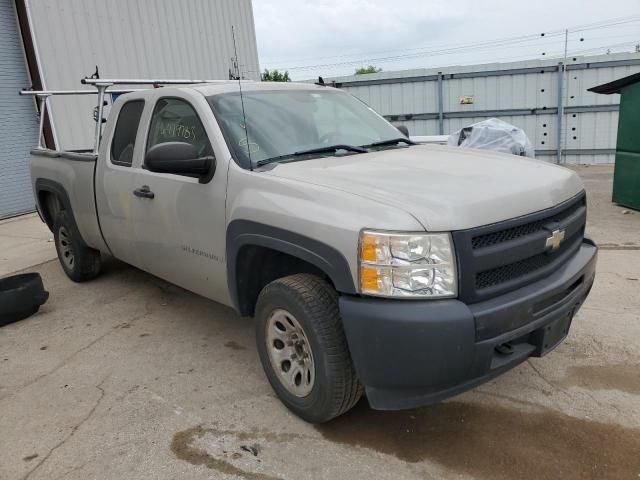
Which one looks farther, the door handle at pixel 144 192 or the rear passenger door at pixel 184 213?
the door handle at pixel 144 192

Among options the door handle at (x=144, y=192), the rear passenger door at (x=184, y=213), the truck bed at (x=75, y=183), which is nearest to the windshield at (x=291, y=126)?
the rear passenger door at (x=184, y=213)

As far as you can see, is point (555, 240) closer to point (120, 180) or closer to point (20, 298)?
point (120, 180)

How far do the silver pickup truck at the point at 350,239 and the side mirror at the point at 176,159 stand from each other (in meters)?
0.01

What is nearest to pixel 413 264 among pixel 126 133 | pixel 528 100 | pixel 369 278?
pixel 369 278

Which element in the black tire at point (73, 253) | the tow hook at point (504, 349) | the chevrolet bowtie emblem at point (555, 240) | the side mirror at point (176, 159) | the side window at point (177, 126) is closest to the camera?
the tow hook at point (504, 349)

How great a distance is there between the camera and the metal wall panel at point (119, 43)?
10.4 metres

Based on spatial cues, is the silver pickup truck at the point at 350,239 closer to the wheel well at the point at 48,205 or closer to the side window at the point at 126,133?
the side window at the point at 126,133

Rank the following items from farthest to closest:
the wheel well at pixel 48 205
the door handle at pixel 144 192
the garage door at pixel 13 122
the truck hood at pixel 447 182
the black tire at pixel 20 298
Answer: the garage door at pixel 13 122, the wheel well at pixel 48 205, the black tire at pixel 20 298, the door handle at pixel 144 192, the truck hood at pixel 447 182

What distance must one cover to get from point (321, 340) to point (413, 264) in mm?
619

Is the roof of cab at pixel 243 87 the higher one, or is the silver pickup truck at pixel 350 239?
the roof of cab at pixel 243 87

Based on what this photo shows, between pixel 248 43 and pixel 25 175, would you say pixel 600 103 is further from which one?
pixel 25 175

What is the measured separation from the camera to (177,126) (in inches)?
149

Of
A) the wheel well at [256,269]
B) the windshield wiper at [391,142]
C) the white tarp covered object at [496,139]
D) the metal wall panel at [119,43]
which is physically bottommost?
the wheel well at [256,269]

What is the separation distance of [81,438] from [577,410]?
2.78 m
